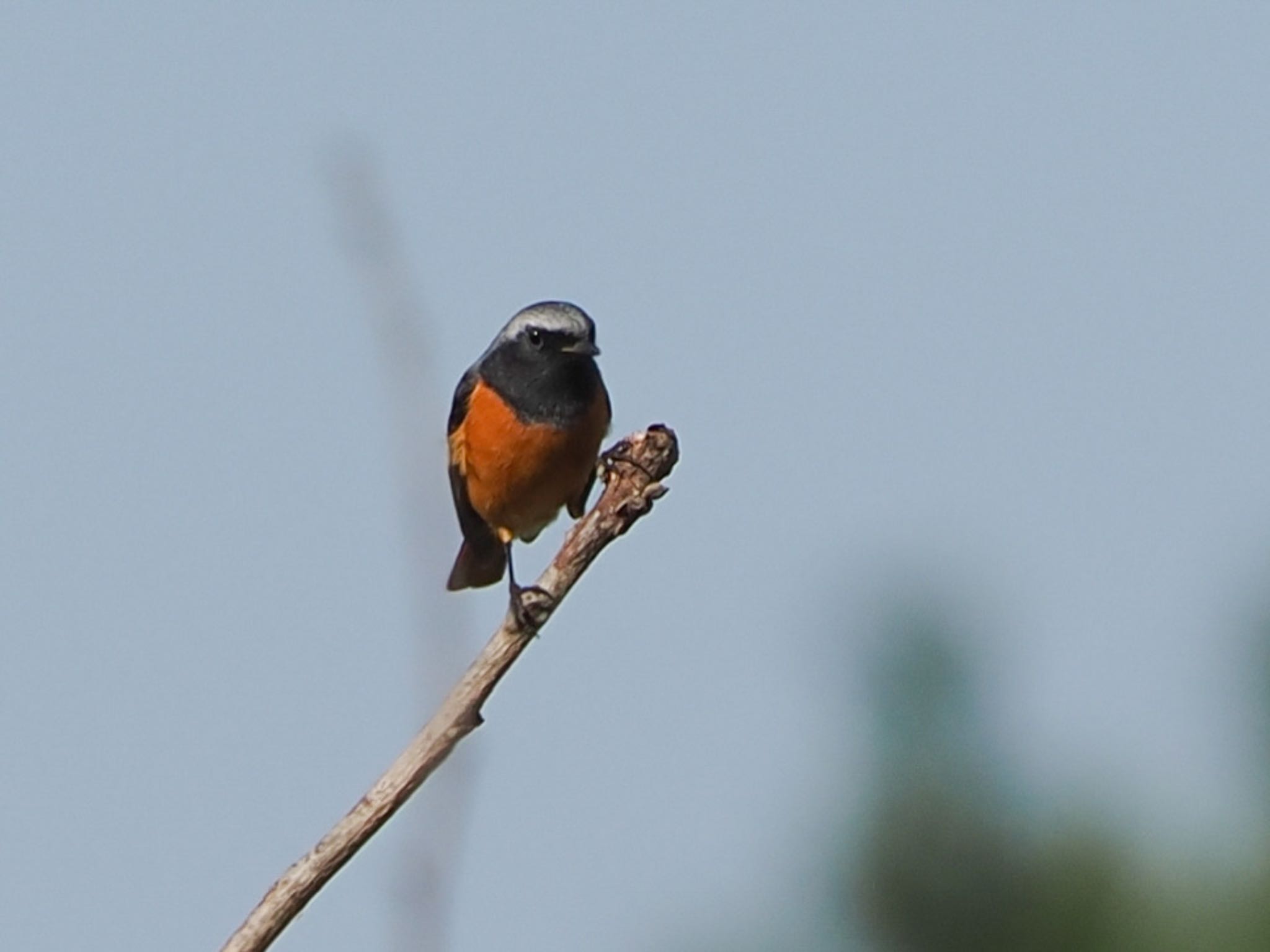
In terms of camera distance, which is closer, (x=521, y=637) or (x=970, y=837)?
(x=521, y=637)

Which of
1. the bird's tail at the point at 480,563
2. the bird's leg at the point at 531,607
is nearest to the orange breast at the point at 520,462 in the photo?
the bird's tail at the point at 480,563

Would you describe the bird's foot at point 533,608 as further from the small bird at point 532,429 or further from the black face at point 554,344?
the black face at point 554,344

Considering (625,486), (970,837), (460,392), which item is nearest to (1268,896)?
(970,837)

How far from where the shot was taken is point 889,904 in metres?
15.3

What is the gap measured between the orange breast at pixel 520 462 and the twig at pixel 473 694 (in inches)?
96.5

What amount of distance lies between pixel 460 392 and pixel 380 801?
4.91m

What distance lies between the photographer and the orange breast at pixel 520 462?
27.3 ft

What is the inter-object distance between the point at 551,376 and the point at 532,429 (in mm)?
212

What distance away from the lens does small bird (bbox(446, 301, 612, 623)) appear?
328 inches

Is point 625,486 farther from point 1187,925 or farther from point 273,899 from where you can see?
point 1187,925

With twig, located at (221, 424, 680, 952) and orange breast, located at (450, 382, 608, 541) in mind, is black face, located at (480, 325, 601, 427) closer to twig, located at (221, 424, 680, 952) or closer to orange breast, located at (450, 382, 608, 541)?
orange breast, located at (450, 382, 608, 541)

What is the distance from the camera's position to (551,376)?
332 inches

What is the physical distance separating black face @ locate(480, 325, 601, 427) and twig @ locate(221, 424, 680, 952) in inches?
98.5

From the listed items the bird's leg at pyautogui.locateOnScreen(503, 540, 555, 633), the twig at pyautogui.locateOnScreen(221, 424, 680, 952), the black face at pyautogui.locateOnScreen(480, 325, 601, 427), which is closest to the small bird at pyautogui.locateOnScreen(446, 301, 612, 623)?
the black face at pyautogui.locateOnScreen(480, 325, 601, 427)
